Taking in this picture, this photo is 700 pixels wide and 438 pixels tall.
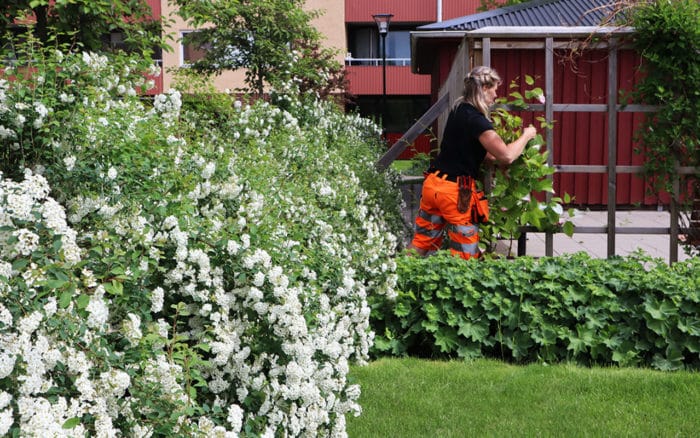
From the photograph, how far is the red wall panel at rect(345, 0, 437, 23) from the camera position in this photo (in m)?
32.0

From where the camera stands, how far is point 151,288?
2867 millimetres

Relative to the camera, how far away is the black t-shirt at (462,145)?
543 cm

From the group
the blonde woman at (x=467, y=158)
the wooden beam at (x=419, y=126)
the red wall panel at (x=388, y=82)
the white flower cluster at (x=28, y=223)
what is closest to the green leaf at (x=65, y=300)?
the white flower cluster at (x=28, y=223)

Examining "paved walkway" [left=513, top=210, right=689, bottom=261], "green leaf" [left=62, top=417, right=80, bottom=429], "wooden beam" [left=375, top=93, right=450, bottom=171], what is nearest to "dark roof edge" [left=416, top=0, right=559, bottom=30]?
"paved walkway" [left=513, top=210, right=689, bottom=261]

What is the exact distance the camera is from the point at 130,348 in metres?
2.35

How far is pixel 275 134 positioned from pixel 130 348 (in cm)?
562

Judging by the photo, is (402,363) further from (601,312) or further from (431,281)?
(601,312)

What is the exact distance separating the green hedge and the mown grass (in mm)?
143

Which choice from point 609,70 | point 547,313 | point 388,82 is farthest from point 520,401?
point 388,82

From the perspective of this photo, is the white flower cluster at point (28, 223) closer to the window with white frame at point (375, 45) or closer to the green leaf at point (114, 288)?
the green leaf at point (114, 288)

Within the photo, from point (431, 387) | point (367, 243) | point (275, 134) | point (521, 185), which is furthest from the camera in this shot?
point (275, 134)

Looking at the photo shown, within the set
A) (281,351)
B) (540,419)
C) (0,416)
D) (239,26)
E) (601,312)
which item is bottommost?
(540,419)

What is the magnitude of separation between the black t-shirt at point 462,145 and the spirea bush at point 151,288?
1.47 metres

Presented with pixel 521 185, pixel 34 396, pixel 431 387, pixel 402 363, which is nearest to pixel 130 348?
pixel 34 396
